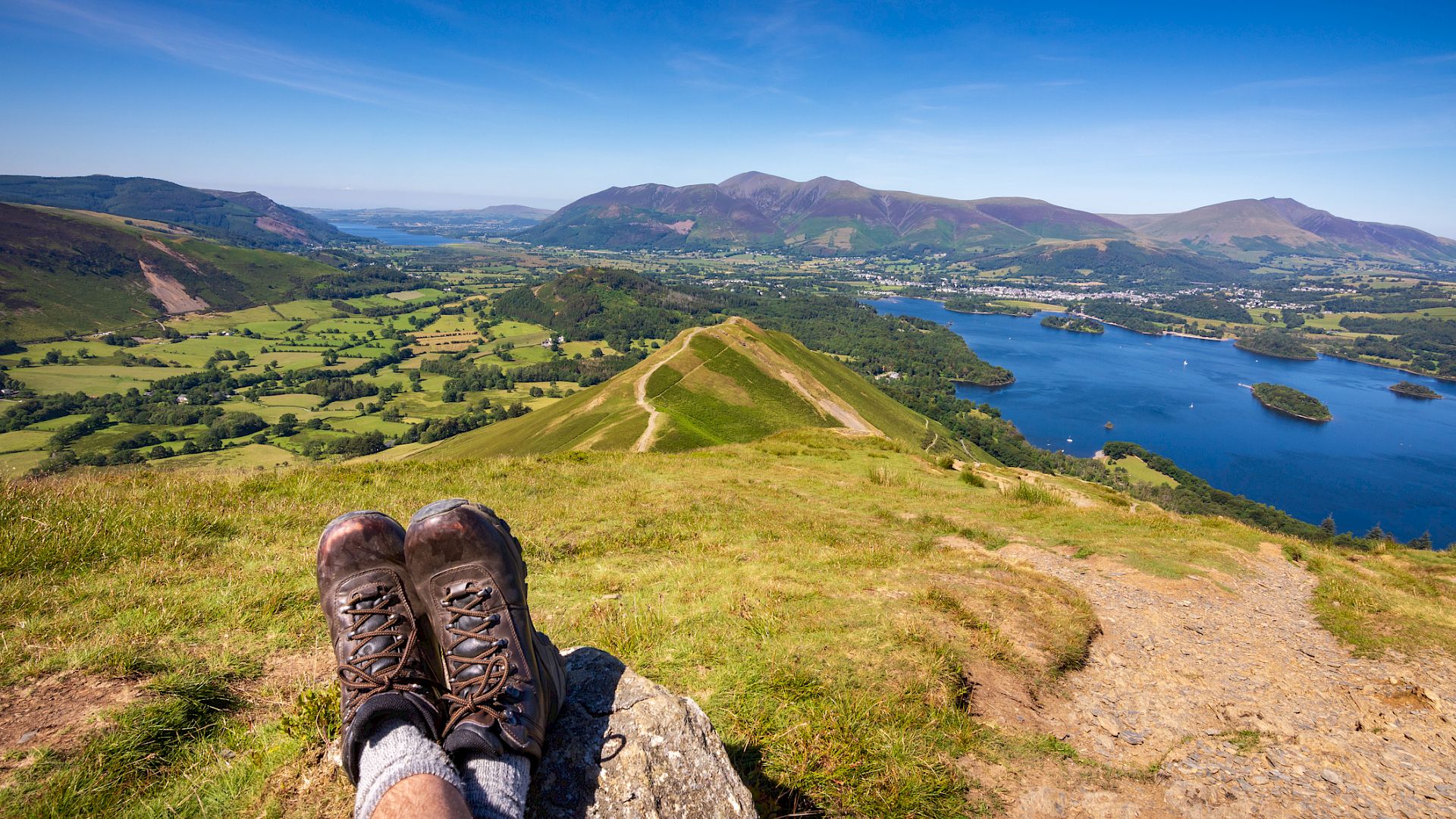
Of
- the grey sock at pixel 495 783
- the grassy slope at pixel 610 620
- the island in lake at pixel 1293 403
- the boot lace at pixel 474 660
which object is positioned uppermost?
the boot lace at pixel 474 660

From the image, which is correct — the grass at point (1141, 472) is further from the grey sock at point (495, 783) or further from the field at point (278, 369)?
the grey sock at point (495, 783)

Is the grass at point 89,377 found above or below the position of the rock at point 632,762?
below

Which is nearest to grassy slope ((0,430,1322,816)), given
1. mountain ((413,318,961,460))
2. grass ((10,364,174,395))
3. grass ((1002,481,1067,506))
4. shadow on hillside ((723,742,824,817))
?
shadow on hillside ((723,742,824,817))

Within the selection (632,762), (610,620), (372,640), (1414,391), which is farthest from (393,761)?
(1414,391)

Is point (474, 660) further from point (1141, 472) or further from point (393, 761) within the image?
point (1141, 472)

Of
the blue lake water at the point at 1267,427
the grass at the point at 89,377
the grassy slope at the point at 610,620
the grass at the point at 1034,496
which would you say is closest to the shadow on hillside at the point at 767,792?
the grassy slope at the point at 610,620

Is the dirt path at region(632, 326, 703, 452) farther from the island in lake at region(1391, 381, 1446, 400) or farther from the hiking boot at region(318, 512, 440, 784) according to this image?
the island in lake at region(1391, 381, 1446, 400)

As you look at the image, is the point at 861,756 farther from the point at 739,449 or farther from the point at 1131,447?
the point at 1131,447
